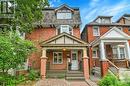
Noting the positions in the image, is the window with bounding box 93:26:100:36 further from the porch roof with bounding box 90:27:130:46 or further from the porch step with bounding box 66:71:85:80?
the porch step with bounding box 66:71:85:80

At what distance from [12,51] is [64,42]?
8.11m

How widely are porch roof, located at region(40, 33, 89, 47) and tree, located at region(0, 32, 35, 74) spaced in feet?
16.0

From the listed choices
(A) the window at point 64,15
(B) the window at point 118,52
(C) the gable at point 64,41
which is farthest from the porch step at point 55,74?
(B) the window at point 118,52

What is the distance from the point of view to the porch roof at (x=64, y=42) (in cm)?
1959

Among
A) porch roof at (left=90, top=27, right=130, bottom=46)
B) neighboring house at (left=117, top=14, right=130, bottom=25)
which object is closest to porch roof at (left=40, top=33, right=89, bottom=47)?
porch roof at (left=90, top=27, right=130, bottom=46)

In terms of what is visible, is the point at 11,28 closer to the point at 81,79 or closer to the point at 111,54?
the point at 81,79

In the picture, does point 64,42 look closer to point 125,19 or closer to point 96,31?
point 96,31

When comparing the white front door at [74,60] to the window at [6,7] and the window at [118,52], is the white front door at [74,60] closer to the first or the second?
the window at [118,52]

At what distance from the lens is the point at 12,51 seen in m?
13.1

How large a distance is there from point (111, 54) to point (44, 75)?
11023 mm

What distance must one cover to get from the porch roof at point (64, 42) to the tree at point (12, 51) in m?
4.88

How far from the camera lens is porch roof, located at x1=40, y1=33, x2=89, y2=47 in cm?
1959

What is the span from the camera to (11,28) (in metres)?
18.8

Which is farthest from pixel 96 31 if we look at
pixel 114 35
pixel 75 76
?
pixel 75 76
